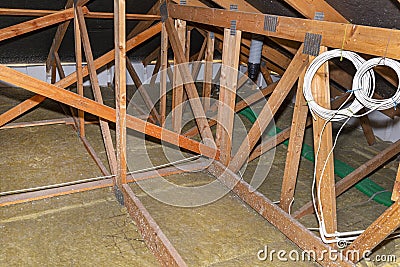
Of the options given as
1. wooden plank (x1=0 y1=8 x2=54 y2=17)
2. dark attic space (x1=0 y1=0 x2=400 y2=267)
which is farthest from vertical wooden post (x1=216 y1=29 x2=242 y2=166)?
wooden plank (x1=0 y1=8 x2=54 y2=17)

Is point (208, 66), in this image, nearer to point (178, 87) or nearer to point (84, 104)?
point (178, 87)

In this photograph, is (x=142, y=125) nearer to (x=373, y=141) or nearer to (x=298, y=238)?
(x=298, y=238)

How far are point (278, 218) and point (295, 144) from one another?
1.70 ft

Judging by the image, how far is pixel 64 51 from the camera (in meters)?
5.54

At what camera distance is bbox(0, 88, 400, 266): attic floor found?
90.0 inches

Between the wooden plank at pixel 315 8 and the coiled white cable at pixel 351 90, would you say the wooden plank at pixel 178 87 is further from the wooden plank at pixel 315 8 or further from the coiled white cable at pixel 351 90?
the coiled white cable at pixel 351 90

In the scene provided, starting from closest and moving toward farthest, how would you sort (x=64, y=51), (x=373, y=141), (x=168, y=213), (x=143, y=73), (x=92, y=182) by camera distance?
(x=168, y=213)
(x=92, y=182)
(x=373, y=141)
(x=64, y=51)
(x=143, y=73)

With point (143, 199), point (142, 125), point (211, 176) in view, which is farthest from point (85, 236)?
point (211, 176)

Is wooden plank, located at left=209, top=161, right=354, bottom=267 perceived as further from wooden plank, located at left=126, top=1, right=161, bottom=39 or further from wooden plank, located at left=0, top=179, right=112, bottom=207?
wooden plank, located at left=126, top=1, right=161, bottom=39

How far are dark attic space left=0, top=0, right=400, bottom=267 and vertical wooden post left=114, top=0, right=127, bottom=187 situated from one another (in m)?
0.01

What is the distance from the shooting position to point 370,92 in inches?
81.0

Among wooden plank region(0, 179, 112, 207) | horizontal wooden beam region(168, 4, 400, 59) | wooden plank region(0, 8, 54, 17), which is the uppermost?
horizontal wooden beam region(168, 4, 400, 59)

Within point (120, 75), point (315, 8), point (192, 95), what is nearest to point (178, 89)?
point (192, 95)

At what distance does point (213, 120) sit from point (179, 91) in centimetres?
88
